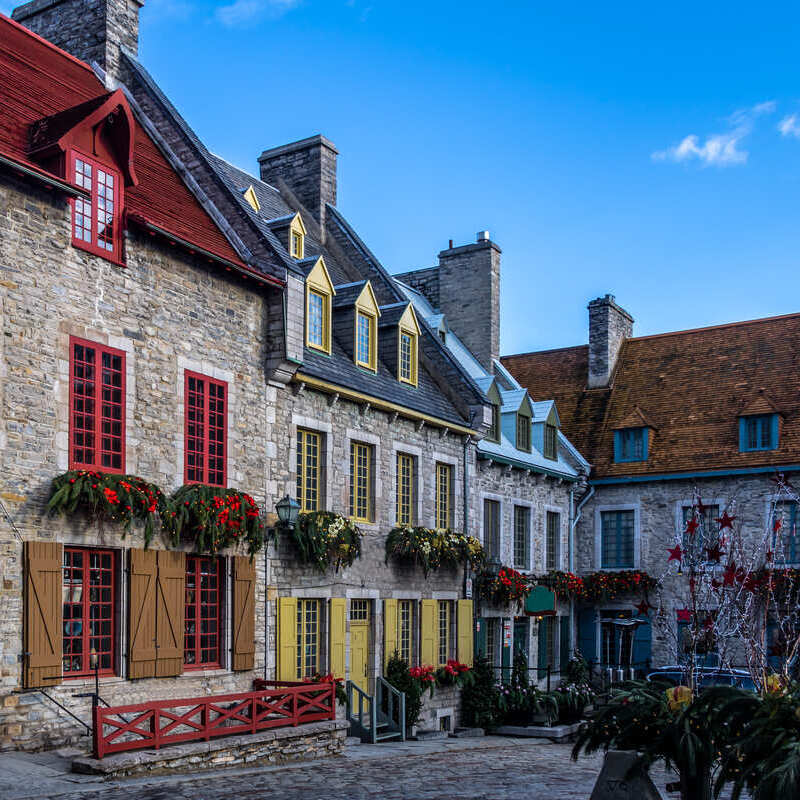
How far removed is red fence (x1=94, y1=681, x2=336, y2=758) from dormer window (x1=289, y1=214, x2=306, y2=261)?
8110 millimetres

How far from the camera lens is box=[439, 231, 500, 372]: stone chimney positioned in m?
26.9

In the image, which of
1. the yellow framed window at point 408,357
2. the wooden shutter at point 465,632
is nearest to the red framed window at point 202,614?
the yellow framed window at point 408,357

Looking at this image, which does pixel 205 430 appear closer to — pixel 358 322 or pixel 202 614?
pixel 202 614

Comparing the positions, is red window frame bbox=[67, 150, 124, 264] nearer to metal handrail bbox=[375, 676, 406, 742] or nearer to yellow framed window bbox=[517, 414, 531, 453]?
metal handrail bbox=[375, 676, 406, 742]

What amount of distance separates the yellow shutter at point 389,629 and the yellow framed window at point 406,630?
0.35 meters

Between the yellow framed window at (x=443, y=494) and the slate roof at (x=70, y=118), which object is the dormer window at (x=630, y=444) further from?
the slate roof at (x=70, y=118)

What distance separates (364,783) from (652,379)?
61.4 ft

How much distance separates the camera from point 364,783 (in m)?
12.8

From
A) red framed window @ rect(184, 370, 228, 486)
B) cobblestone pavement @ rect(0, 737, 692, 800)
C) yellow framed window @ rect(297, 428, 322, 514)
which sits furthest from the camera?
yellow framed window @ rect(297, 428, 322, 514)

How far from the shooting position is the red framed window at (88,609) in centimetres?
1293

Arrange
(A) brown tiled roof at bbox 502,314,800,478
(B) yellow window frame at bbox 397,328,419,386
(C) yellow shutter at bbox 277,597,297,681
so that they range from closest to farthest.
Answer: (C) yellow shutter at bbox 277,597,297,681
(B) yellow window frame at bbox 397,328,419,386
(A) brown tiled roof at bbox 502,314,800,478

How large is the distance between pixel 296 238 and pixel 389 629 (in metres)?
7.45

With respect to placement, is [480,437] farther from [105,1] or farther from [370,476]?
[105,1]

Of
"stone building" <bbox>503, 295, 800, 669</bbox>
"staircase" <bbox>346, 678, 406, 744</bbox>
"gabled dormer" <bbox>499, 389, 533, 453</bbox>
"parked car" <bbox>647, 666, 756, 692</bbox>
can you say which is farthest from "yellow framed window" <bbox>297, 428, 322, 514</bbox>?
"stone building" <bbox>503, 295, 800, 669</bbox>
